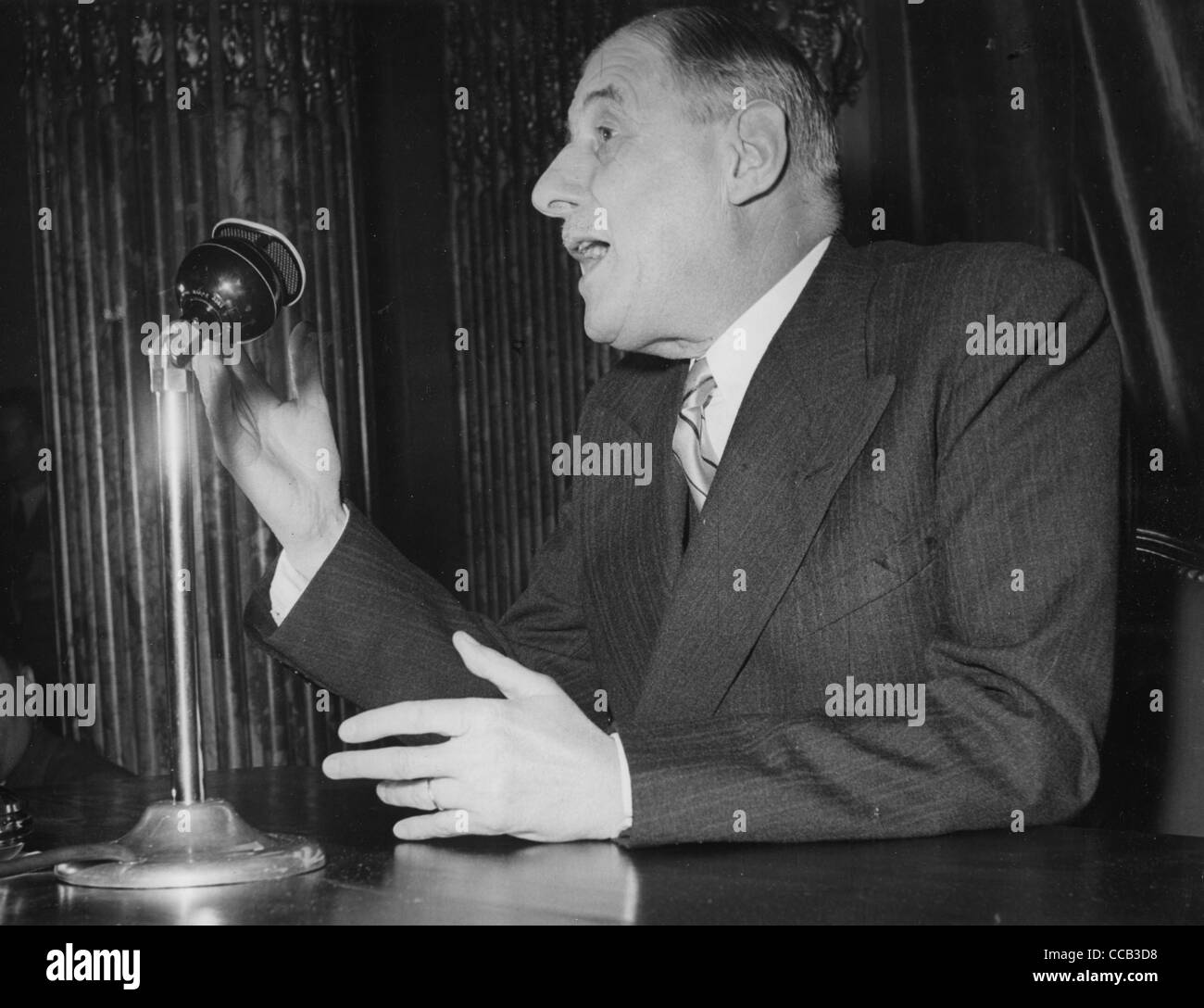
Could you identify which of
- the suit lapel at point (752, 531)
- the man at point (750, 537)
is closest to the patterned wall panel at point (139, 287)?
the man at point (750, 537)

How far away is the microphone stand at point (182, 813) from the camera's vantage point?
3.28 ft

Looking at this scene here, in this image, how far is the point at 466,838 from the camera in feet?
3.82

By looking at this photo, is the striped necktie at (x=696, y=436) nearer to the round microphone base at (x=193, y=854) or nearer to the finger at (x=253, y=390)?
the finger at (x=253, y=390)

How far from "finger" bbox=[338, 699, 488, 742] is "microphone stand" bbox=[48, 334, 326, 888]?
0.33ft

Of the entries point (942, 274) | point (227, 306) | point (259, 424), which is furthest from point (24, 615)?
point (942, 274)

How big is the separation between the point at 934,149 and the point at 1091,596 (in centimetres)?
162

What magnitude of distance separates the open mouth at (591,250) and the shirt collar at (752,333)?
0.58 feet

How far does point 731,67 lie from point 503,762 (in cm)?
99

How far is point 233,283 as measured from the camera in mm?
1169

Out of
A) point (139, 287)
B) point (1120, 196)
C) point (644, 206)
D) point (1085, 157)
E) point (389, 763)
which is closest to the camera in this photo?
point (389, 763)

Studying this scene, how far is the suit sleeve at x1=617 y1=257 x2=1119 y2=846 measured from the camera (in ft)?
3.67

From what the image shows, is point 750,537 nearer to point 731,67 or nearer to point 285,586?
point 285,586

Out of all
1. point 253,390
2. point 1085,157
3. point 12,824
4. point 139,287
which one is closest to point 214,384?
point 253,390
